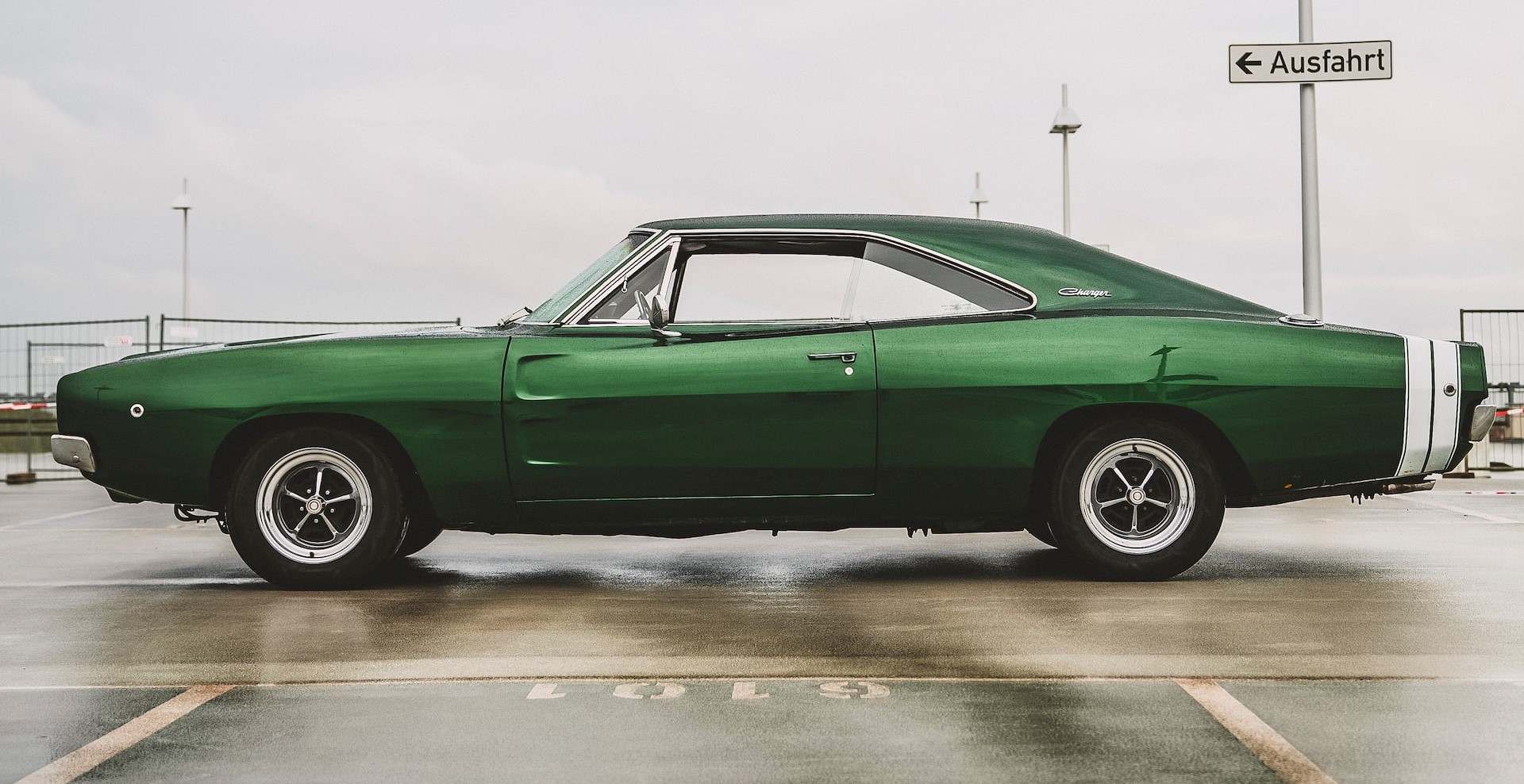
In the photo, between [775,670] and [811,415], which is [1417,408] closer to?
[811,415]

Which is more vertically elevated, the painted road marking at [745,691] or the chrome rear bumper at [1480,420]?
the chrome rear bumper at [1480,420]

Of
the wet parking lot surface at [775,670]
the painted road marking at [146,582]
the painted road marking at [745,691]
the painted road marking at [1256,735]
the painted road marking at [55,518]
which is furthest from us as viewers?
the painted road marking at [55,518]

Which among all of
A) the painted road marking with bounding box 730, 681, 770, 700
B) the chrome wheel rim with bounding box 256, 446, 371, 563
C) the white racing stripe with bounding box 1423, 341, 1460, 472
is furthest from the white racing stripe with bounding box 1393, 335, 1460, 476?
the chrome wheel rim with bounding box 256, 446, 371, 563

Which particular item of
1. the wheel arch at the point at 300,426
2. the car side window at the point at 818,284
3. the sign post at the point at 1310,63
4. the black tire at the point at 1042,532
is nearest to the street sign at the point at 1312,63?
the sign post at the point at 1310,63

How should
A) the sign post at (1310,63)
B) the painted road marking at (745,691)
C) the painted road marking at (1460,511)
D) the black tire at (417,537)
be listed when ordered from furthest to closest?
the sign post at (1310,63)
the painted road marking at (1460,511)
the black tire at (417,537)
the painted road marking at (745,691)

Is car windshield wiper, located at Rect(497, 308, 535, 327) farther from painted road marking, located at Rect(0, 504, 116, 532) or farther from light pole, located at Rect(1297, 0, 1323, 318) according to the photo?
light pole, located at Rect(1297, 0, 1323, 318)

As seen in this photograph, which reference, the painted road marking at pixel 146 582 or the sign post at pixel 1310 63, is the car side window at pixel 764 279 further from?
the sign post at pixel 1310 63

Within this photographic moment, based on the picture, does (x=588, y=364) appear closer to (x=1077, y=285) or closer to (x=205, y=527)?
(x=1077, y=285)

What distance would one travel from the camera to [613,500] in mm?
6160

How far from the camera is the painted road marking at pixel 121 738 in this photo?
133 inches

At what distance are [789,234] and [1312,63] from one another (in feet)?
22.7

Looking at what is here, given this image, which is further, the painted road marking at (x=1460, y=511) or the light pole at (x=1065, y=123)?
the light pole at (x=1065, y=123)

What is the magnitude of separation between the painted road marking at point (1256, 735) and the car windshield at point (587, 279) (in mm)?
3130

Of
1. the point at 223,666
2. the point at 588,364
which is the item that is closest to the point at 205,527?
the point at 588,364
